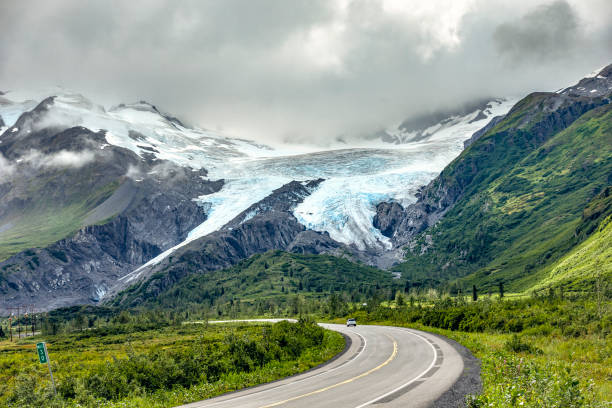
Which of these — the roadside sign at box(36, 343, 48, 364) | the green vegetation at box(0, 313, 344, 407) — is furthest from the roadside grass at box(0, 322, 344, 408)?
the roadside sign at box(36, 343, 48, 364)

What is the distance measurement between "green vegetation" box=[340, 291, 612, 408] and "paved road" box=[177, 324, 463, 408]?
240 centimetres

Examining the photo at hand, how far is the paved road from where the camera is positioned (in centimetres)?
2206

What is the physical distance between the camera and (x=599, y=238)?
192750 millimetres

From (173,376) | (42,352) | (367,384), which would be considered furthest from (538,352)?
(42,352)

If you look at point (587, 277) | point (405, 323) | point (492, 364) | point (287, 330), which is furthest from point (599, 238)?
point (492, 364)

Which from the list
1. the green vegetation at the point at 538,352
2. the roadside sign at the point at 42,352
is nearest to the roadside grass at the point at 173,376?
the roadside sign at the point at 42,352

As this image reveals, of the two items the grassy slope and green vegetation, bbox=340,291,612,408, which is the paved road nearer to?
green vegetation, bbox=340,291,612,408

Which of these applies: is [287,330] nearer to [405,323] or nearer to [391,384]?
[391,384]

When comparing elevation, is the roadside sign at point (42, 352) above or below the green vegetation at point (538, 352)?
above

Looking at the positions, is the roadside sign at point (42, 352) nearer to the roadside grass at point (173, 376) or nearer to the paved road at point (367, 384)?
the roadside grass at point (173, 376)

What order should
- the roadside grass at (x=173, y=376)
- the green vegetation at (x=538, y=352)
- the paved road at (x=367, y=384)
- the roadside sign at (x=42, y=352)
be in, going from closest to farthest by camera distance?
1. the green vegetation at (x=538, y=352)
2. the paved road at (x=367, y=384)
3. the roadside sign at (x=42, y=352)
4. the roadside grass at (x=173, y=376)

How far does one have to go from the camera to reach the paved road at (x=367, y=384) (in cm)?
2206

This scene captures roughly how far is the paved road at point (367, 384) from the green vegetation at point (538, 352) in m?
2.40

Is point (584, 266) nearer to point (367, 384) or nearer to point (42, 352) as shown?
point (367, 384)
